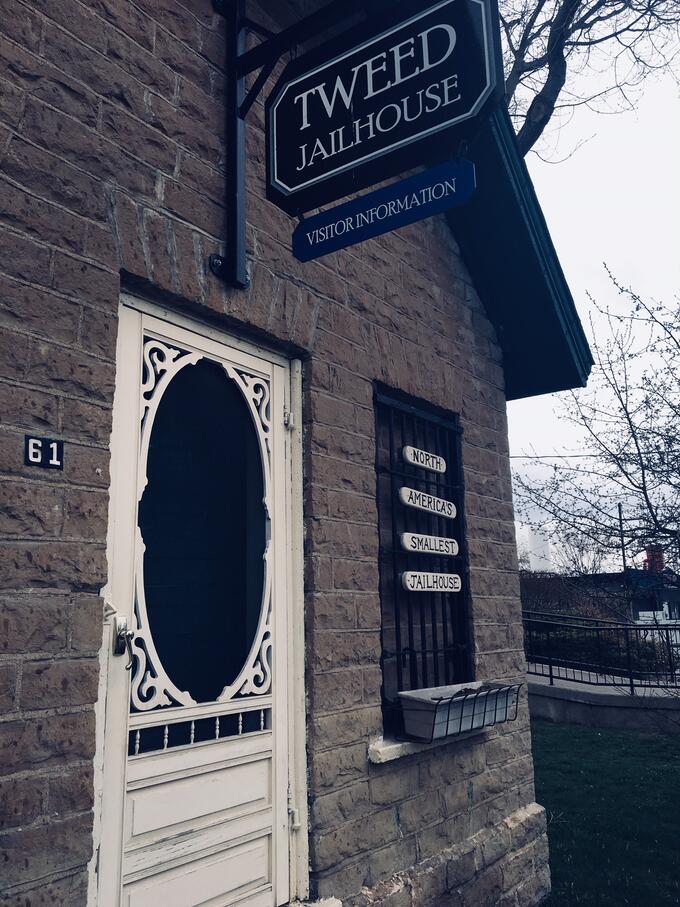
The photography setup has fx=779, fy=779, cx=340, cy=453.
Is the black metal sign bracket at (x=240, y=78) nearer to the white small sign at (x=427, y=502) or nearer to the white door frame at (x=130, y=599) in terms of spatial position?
the white door frame at (x=130, y=599)

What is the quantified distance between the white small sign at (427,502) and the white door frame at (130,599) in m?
0.92

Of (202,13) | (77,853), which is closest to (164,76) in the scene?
(202,13)

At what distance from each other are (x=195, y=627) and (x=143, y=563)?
406mm

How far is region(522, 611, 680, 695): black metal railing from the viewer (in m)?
12.3

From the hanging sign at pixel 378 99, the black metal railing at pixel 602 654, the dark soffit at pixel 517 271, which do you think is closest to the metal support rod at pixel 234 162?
the hanging sign at pixel 378 99

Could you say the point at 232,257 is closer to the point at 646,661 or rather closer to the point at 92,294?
the point at 92,294

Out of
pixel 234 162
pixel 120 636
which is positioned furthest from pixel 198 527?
pixel 234 162

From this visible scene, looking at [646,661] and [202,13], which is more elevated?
[202,13]

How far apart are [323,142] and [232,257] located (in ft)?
2.02

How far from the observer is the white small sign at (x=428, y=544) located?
14.5ft

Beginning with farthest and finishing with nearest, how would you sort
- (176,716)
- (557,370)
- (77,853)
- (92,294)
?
1. (557,370)
2. (176,716)
3. (92,294)
4. (77,853)

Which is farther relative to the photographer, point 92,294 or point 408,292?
point 408,292

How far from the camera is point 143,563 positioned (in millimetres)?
3029

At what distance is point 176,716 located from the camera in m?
2.98
